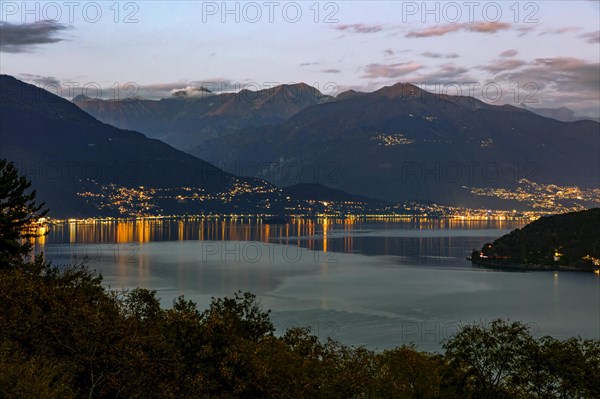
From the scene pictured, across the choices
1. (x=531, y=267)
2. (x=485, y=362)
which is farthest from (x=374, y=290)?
(x=485, y=362)

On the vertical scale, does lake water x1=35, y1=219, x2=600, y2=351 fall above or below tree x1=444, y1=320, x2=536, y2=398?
below

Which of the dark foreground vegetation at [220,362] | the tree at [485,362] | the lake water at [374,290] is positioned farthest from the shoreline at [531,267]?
the tree at [485,362]

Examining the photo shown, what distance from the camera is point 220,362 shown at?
1427 inches

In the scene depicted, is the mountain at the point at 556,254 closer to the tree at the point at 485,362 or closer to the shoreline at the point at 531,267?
the shoreline at the point at 531,267

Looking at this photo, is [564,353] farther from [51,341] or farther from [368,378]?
[51,341]

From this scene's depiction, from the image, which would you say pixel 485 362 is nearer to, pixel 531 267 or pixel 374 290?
pixel 374 290

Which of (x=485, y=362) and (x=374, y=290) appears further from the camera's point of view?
(x=374, y=290)

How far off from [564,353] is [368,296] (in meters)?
95.1

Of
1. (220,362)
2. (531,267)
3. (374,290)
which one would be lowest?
(374,290)

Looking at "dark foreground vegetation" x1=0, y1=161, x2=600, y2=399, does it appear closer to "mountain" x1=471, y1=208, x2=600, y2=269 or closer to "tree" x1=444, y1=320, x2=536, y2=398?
"tree" x1=444, y1=320, x2=536, y2=398

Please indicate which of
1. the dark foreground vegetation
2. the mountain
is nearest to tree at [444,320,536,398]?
the dark foreground vegetation

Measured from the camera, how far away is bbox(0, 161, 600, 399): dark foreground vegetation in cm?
3222

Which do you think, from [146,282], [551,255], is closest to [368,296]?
[146,282]

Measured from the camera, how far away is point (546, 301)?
129 meters
